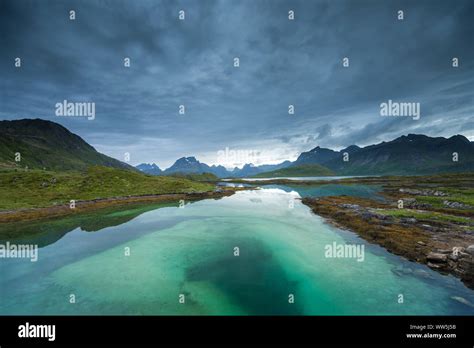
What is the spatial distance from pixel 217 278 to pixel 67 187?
8770 centimetres

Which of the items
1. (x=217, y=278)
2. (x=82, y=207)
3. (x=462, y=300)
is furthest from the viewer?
(x=82, y=207)

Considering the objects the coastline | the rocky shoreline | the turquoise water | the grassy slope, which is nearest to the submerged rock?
the turquoise water

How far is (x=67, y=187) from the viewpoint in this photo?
264 ft

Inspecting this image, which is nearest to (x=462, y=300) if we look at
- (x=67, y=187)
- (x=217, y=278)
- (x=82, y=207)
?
(x=217, y=278)

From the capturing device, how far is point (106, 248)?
3031cm

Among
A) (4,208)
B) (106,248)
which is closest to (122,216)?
(106,248)

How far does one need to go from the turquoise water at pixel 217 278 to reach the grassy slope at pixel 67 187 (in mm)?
32033

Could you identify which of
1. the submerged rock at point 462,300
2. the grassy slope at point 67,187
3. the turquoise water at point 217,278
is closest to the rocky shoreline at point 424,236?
the turquoise water at point 217,278

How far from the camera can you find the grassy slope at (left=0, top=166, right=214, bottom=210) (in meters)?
62.5

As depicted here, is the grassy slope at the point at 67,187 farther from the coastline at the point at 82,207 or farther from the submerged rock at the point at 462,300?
the submerged rock at the point at 462,300

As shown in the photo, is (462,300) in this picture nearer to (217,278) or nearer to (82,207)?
(217,278)

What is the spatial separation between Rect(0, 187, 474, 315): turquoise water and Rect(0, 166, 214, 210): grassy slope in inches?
1261
